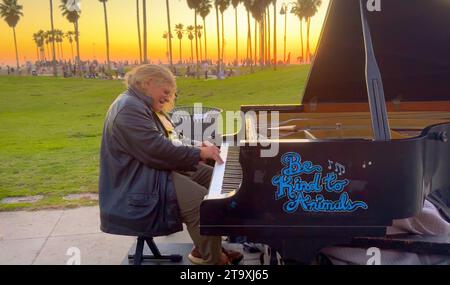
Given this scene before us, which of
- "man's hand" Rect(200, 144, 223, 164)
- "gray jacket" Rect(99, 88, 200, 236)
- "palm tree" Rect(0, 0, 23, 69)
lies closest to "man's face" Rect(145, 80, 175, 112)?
"gray jacket" Rect(99, 88, 200, 236)

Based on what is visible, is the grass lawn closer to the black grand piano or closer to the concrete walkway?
the concrete walkway

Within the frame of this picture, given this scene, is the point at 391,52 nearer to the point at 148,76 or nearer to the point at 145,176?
the point at 148,76

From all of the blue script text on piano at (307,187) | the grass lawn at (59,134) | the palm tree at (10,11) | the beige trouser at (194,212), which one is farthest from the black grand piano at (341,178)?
the palm tree at (10,11)

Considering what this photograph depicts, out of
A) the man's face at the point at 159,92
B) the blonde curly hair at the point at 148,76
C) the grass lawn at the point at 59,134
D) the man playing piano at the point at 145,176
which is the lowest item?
the grass lawn at the point at 59,134

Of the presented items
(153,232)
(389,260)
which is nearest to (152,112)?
(153,232)

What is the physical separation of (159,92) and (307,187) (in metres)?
1.31

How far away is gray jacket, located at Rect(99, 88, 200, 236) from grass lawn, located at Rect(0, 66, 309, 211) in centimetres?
263

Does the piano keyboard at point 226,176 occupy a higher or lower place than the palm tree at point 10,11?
lower

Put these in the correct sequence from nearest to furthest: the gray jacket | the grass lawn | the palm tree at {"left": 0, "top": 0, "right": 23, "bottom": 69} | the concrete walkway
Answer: the gray jacket
the concrete walkway
the grass lawn
the palm tree at {"left": 0, "top": 0, "right": 23, "bottom": 69}

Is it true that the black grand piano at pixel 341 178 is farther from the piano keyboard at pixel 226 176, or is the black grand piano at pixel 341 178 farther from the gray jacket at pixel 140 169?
the gray jacket at pixel 140 169

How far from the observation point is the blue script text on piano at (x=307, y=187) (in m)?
2.40

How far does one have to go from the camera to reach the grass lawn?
644 centimetres

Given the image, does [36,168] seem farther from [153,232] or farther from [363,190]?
[363,190]

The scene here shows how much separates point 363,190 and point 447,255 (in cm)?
96
